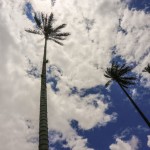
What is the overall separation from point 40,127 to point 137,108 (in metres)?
20.2

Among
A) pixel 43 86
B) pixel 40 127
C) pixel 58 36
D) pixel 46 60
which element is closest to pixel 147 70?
Answer: pixel 58 36

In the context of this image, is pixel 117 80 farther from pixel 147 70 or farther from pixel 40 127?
pixel 40 127

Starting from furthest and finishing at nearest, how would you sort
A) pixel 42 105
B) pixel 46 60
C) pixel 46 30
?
pixel 46 30 < pixel 46 60 < pixel 42 105

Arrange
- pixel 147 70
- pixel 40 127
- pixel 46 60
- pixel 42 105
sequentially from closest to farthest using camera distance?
pixel 40 127 < pixel 42 105 < pixel 46 60 < pixel 147 70

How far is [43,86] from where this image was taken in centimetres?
1184

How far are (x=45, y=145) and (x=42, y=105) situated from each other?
7.98ft

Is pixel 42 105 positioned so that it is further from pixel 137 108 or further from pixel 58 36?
pixel 137 108

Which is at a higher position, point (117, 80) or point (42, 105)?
point (117, 80)

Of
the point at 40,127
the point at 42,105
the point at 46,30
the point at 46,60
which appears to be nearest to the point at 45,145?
the point at 40,127

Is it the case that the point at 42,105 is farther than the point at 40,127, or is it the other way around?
the point at 42,105

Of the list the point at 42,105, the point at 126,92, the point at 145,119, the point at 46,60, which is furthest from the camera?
the point at 126,92

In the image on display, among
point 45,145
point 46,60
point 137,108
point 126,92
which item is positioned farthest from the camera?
point 126,92

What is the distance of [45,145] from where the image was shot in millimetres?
7879

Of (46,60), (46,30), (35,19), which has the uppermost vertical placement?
(35,19)
